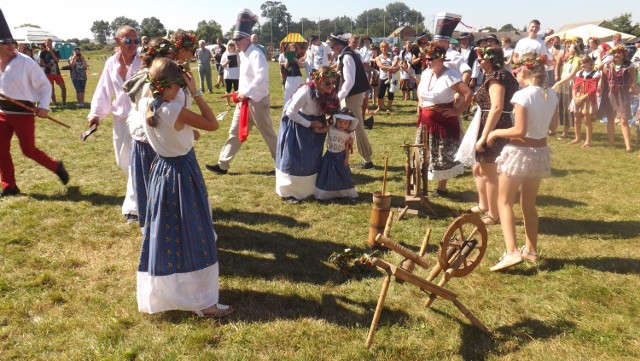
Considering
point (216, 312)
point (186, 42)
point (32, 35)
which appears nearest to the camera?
point (216, 312)

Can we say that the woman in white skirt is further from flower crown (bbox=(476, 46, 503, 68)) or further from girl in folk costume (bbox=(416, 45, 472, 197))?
girl in folk costume (bbox=(416, 45, 472, 197))

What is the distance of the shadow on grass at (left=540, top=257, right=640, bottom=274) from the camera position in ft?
13.4

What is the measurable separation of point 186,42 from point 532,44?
6.86m

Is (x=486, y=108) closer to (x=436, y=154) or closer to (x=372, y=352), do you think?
(x=436, y=154)

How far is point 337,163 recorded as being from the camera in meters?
5.81

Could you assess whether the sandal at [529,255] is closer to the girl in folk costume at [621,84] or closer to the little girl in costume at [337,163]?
the little girl in costume at [337,163]

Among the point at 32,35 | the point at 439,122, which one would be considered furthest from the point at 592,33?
the point at 32,35

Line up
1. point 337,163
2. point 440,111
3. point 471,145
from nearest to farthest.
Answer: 1. point 471,145
2. point 440,111
3. point 337,163

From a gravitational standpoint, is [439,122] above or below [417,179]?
above

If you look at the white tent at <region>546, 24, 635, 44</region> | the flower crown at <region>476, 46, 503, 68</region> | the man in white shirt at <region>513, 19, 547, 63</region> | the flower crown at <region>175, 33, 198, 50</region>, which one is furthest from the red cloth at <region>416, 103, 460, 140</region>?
the white tent at <region>546, 24, 635, 44</region>

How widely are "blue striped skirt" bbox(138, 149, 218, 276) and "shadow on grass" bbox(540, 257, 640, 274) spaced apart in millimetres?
2956

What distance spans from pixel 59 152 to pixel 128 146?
13.1 ft

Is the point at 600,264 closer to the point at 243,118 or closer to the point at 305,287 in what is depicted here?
the point at 305,287

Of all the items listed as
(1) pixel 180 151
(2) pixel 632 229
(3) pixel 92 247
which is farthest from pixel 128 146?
(2) pixel 632 229
